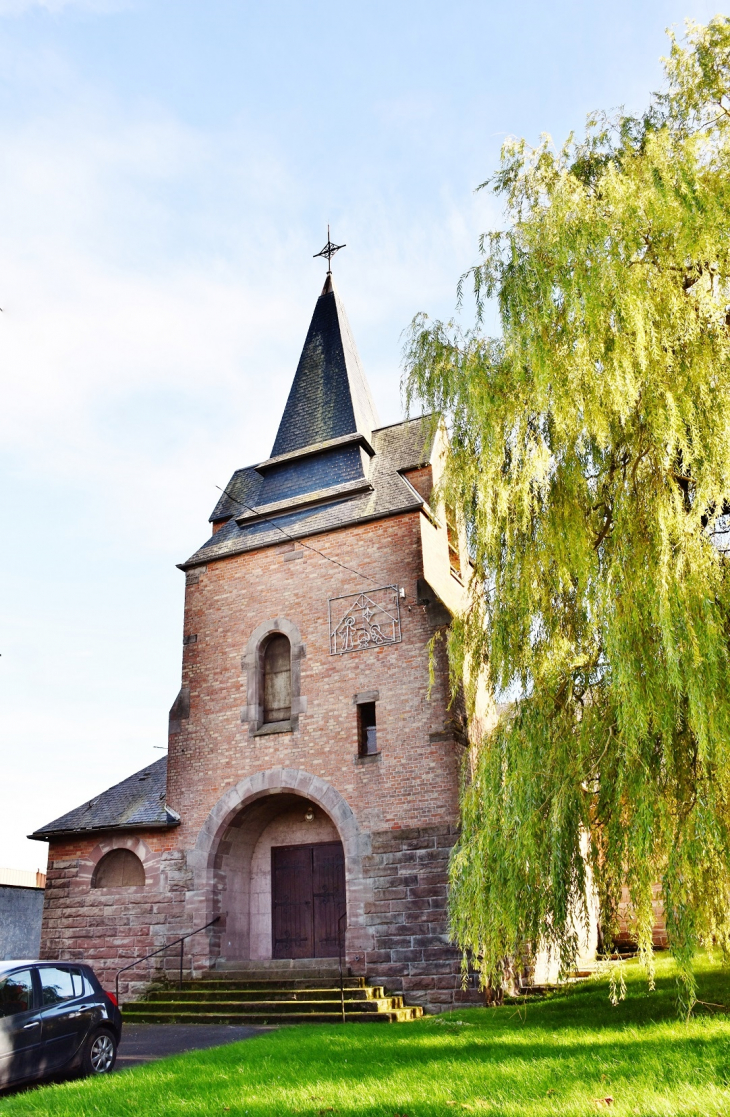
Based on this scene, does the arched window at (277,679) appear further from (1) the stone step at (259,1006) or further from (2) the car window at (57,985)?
(2) the car window at (57,985)

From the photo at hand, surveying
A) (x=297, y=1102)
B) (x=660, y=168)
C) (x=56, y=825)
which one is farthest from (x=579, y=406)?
(x=56, y=825)

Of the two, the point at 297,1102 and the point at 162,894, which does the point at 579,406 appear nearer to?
the point at 297,1102

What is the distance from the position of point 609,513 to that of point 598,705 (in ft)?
6.39

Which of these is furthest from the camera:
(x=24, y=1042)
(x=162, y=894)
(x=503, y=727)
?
(x=162, y=894)

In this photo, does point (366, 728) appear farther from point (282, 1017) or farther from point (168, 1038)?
point (168, 1038)

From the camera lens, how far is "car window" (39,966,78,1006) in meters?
8.21

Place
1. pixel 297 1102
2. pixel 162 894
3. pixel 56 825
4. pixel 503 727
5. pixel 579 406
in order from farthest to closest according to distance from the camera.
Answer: pixel 56 825 → pixel 162 894 → pixel 503 727 → pixel 579 406 → pixel 297 1102

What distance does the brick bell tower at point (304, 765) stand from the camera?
12812mm

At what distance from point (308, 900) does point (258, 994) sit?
2414 mm

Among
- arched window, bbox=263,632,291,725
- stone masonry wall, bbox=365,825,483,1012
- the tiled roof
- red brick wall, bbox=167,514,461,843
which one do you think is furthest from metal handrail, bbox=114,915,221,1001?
the tiled roof

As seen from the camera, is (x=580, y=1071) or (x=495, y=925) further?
(x=495, y=925)

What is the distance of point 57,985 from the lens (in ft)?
27.5

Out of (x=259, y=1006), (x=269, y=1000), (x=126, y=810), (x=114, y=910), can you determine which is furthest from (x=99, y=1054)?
(x=126, y=810)

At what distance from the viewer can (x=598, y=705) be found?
854 cm
